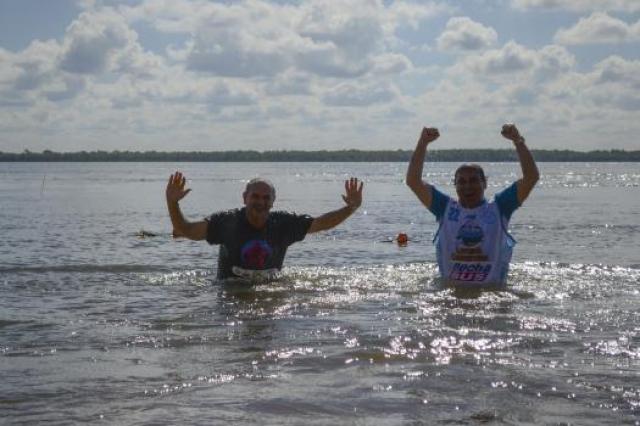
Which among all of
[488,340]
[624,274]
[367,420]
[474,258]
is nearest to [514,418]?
[367,420]

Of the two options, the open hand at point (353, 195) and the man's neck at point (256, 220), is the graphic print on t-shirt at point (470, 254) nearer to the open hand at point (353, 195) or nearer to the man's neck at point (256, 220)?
the open hand at point (353, 195)

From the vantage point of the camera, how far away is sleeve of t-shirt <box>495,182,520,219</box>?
970 centimetres

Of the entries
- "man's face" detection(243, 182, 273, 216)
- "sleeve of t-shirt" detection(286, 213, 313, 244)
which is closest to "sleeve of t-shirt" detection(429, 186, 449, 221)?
"sleeve of t-shirt" detection(286, 213, 313, 244)

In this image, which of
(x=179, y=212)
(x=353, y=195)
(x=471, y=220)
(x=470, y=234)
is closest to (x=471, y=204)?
(x=471, y=220)

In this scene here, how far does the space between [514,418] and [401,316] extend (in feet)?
11.4

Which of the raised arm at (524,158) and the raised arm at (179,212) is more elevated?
the raised arm at (524,158)

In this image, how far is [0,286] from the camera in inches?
460

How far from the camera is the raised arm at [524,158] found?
9.41m

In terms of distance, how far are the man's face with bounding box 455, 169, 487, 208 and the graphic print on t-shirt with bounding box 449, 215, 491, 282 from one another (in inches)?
8.5

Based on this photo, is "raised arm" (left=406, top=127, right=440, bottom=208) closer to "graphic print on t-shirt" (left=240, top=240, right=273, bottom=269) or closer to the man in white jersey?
the man in white jersey

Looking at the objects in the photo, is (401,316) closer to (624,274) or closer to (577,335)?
(577,335)

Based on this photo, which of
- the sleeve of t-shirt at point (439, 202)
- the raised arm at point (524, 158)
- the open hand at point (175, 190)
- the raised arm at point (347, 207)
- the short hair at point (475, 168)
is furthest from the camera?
the sleeve of t-shirt at point (439, 202)

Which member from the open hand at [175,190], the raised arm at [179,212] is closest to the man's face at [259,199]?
the raised arm at [179,212]

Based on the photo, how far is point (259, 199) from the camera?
9922 mm
